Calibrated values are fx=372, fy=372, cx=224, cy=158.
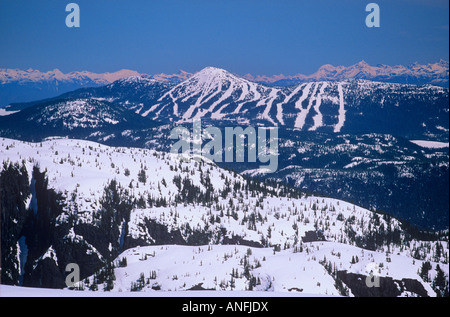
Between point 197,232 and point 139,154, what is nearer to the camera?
point 197,232

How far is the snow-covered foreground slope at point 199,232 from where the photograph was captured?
56.8m

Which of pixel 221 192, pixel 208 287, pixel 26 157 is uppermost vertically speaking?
pixel 26 157

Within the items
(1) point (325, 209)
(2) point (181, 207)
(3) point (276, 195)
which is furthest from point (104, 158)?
(1) point (325, 209)

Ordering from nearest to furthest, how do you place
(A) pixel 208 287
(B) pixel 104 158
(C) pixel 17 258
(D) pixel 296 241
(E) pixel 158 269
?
(A) pixel 208 287 < (E) pixel 158 269 < (C) pixel 17 258 < (D) pixel 296 241 < (B) pixel 104 158

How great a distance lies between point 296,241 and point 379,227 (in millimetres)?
57118

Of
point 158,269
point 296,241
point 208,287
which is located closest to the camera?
point 208,287

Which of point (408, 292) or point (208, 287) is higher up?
point (208, 287)

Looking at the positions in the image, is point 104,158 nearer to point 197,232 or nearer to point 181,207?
point 181,207

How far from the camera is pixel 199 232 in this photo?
124125mm

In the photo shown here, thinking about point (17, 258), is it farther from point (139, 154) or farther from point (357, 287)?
point (357, 287)

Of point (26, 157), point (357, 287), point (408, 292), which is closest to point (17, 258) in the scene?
point (26, 157)

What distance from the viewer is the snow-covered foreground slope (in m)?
56.8

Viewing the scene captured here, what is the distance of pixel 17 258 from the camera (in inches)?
4306

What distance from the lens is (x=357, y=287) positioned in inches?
2532
